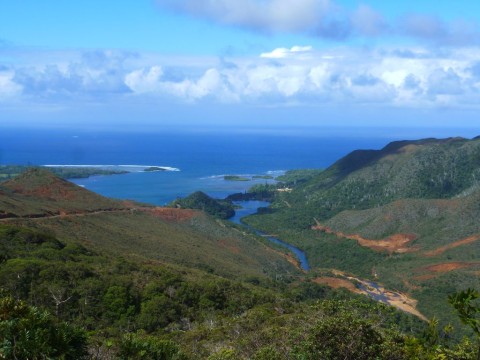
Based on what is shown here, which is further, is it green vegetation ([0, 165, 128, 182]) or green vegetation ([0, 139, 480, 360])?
green vegetation ([0, 165, 128, 182])

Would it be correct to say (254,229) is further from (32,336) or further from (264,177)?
(32,336)

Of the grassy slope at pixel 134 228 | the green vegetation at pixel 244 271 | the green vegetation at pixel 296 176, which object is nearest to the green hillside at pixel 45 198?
the grassy slope at pixel 134 228

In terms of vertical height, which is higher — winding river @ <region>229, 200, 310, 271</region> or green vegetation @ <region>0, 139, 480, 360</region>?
green vegetation @ <region>0, 139, 480, 360</region>

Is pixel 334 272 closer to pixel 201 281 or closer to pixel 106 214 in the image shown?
pixel 106 214

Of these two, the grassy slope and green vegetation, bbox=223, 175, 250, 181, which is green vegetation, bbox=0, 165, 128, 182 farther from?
the grassy slope

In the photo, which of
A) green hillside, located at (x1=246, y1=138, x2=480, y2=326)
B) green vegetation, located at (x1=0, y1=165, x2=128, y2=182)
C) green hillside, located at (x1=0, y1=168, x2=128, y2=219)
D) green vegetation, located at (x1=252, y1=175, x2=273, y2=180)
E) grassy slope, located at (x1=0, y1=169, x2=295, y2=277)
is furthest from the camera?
green vegetation, located at (x1=252, y1=175, x2=273, y2=180)

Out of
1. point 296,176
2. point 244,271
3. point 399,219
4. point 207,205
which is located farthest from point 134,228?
point 296,176

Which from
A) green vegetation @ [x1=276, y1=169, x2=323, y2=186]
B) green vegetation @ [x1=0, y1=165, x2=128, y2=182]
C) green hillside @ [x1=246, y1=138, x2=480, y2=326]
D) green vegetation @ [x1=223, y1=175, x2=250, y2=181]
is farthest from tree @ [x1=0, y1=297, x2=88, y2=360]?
green vegetation @ [x1=223, y1=175, x2=250, y2=181]

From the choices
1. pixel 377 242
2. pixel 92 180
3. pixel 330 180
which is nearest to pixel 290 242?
pixel 377 242
